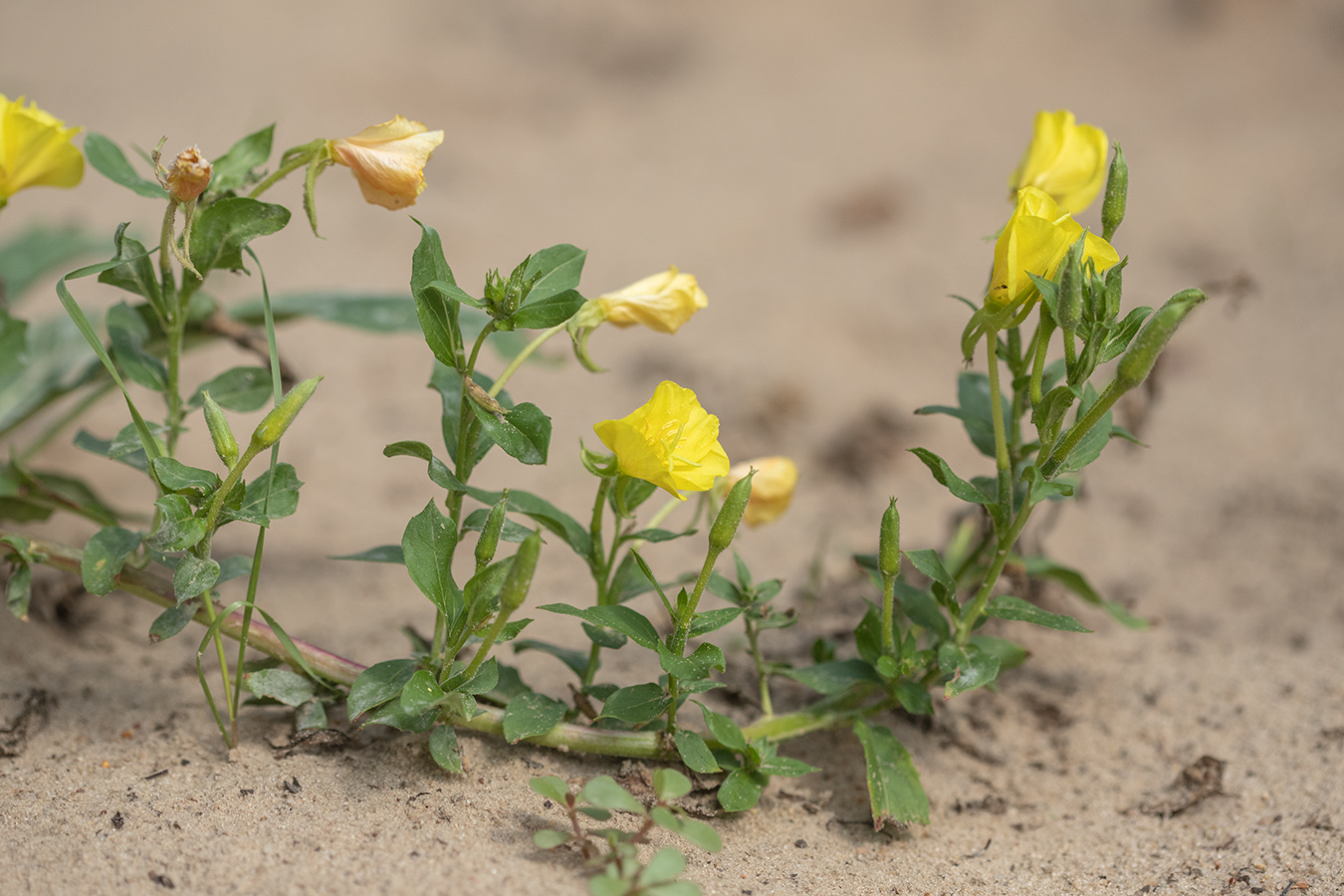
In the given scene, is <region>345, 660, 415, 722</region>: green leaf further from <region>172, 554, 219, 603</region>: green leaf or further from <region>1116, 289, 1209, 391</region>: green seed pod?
<region>1116, 289, 1209, 391</region>: green seed pod

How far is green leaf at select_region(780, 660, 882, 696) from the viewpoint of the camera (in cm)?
122

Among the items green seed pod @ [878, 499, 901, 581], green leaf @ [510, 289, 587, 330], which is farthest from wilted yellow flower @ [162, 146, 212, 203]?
green seed pod @ [878, 499, 901, 581]

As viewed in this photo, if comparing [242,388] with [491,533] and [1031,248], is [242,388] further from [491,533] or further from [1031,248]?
[1031,248]

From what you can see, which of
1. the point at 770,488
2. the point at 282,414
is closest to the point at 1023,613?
the point at 770,488

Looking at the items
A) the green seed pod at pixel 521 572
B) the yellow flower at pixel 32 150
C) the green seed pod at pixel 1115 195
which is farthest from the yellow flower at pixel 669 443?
the yellow flower at pixel 32 150

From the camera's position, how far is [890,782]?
3.92 ft

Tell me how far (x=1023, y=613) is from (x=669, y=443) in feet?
1.50

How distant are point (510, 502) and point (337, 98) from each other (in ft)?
9.30

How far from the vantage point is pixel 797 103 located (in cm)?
353

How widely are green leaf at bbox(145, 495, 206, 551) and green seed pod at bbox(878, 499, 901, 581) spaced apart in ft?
2.29

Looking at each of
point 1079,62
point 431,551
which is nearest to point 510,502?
point 431,551

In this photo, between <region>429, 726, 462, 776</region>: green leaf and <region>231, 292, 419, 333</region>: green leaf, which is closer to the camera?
<region>429, 726, 462, 776</region>: green leaf

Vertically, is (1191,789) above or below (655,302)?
below

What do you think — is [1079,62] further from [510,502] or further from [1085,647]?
[510,502]
